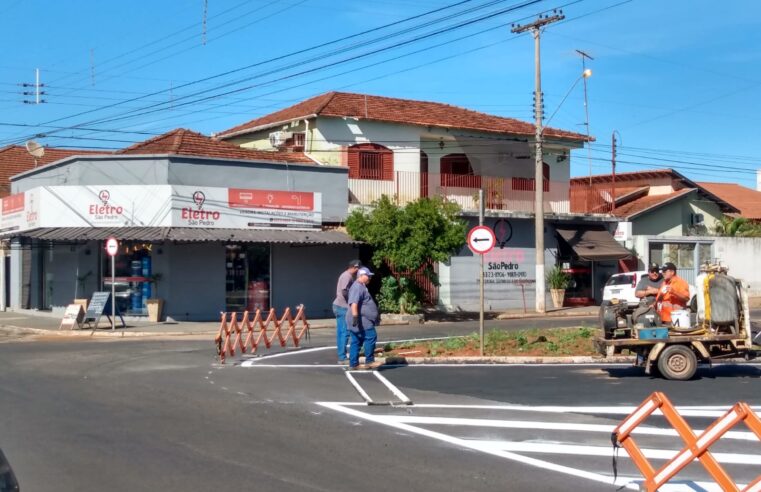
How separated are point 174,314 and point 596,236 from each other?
1959cm

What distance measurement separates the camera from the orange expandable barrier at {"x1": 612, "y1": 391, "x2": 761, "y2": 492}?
18.4ft

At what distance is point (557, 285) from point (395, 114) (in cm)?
992

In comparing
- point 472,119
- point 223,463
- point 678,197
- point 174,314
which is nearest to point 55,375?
point 223,463

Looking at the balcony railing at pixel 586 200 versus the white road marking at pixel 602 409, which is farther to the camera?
the balcony railing at pixel 586 200

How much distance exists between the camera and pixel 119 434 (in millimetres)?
9234

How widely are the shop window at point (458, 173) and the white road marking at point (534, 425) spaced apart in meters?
25.5

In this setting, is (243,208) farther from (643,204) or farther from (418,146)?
(643,204)

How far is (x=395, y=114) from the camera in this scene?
3538 cm

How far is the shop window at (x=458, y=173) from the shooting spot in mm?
35578

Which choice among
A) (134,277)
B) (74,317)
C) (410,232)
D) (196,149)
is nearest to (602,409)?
(410,232)

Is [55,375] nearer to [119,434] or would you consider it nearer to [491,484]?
[119,434]

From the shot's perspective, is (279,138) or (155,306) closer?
(155,306)

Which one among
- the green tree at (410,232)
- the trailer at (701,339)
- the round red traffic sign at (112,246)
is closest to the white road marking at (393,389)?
the trailer at (701,339)

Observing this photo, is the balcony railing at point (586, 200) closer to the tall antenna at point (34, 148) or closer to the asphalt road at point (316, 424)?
the tall antenna at point (34, 148)
